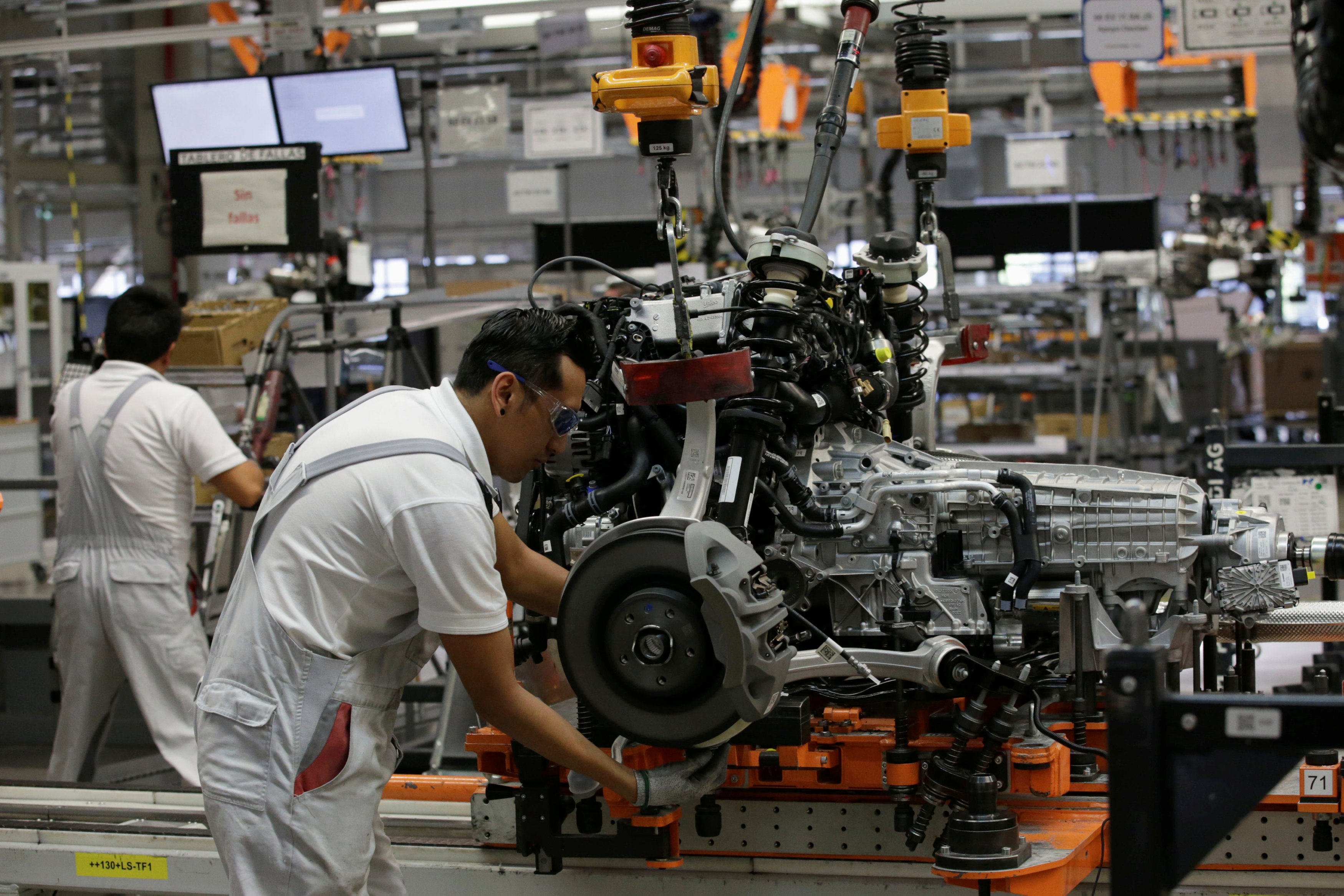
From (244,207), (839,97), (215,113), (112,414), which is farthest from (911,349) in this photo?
(215,113)

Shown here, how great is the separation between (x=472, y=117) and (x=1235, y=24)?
4383 millimetres

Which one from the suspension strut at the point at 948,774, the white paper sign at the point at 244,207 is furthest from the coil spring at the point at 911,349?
the white paper sign at the point at 244,207

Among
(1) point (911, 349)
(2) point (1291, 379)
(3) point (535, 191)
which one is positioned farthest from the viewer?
(2) point (1291, 379)

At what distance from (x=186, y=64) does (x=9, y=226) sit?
2.06m

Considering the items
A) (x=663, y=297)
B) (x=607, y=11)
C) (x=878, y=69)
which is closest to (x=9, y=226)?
(x=607, y=11)

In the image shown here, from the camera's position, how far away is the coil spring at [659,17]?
2.83 metres

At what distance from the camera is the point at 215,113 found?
258 inches

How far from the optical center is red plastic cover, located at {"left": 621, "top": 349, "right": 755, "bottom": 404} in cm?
265

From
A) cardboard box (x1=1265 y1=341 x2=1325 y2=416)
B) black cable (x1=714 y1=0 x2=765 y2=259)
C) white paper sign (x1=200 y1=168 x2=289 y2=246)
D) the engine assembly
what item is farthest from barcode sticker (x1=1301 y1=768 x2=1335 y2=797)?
cardboard box (x1=1265 y1=341 x2=1325 y2=416)

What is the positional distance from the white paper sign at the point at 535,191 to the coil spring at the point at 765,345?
5928 millimetres

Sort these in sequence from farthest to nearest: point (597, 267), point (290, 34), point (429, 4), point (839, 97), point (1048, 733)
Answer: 1. point (429, 4)
2. point (290, 34)
3. point (839, 97)
4. point (597, 267)
5. point (1048, 733)

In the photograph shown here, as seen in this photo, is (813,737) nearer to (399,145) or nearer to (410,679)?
(410,679)

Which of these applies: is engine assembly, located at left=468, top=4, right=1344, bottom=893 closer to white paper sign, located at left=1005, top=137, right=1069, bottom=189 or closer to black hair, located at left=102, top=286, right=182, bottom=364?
black hair, located at left=102, top=286, right=182, bottom=364

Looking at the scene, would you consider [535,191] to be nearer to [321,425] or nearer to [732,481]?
[732,481]
